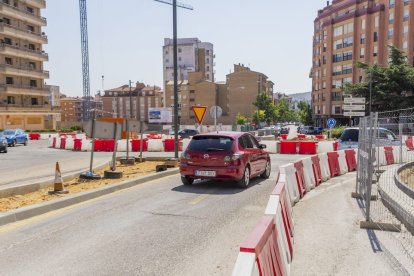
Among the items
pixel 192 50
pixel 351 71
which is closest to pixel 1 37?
pixel 351 71

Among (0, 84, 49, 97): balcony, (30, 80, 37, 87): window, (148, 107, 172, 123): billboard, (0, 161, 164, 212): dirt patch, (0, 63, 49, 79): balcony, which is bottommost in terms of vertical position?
(0, 161, 164, 212): dirt patch

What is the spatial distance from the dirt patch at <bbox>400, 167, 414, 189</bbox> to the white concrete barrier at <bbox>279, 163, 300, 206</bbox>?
2594 mm

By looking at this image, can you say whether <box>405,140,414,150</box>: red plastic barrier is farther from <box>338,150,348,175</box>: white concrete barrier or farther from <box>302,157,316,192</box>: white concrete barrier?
<box>338,150,348,175</box>: white concrete barrier

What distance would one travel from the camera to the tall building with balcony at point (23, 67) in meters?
59.6

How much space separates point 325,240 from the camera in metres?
6.02

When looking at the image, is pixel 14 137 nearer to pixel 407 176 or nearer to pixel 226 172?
pixel 226 172

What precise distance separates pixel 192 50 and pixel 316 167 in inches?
4611

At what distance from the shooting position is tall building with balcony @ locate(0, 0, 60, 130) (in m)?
59.6

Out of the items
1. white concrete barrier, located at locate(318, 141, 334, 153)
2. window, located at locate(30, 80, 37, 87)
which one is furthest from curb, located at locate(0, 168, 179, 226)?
window, located at locate(30, 80, 37, 87)

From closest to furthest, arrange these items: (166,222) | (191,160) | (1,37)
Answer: (166,222) → (191,160) → (1,37)

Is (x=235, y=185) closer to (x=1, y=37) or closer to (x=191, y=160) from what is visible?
(x=191, y=160)

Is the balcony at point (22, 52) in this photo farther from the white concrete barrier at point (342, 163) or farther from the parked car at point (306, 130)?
the white concrete barrier at point (342, 163)

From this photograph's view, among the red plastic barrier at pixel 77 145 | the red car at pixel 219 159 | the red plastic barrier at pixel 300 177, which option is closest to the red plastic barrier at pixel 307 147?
the red car at pixel 219 159

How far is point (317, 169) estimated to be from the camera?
1162 centimetres
